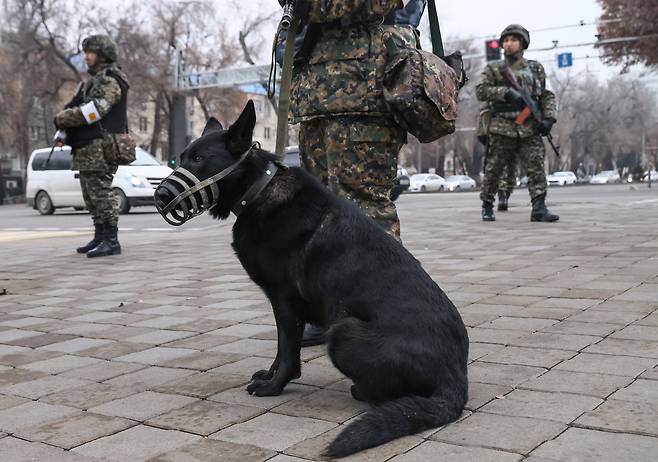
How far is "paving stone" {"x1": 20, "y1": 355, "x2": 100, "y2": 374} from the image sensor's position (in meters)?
3.40

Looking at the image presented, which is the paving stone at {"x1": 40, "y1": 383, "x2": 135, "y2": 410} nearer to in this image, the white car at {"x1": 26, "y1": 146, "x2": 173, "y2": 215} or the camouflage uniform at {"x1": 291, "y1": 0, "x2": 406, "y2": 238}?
the camouflage uniform at {"x1": 291, "y1": 0, "x2": 406, "y2": 238}

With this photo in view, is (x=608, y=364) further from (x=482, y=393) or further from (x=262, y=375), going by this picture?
(x=262, y=375)

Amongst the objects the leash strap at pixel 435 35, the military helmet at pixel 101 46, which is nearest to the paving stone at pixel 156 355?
the leash strap at pixel 435 35

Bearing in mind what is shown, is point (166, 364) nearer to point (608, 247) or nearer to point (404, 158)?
point (608, 247)

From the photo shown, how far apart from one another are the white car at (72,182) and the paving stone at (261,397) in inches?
591

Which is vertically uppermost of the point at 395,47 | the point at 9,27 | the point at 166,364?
the point at 9,27

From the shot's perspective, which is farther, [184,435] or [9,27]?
[9,27]

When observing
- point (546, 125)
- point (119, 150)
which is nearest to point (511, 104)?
point (546, 125)

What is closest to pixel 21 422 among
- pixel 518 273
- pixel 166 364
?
pixel 166 364

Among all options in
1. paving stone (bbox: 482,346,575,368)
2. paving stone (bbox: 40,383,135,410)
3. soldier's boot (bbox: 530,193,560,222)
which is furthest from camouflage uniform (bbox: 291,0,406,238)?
soldier's boot (bbox: 530,193,560,222)

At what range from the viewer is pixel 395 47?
3.66m

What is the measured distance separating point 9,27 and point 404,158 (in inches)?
→ 2208

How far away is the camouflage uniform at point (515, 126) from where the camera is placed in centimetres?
980

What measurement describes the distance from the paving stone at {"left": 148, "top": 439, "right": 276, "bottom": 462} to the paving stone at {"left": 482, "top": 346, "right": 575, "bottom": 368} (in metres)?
1.38
